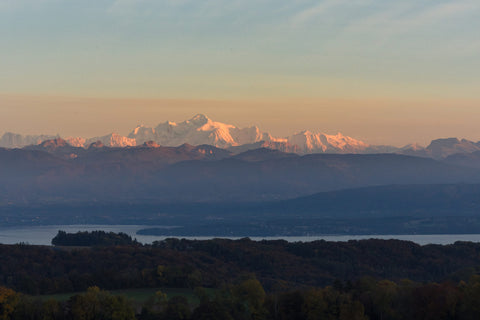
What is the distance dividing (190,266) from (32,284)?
73.3 feet

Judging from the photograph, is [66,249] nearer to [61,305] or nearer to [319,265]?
[319,265]

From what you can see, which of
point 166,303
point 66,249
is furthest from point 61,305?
point 66,249

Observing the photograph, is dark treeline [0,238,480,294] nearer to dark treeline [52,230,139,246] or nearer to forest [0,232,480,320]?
forest [0,232,480,320]

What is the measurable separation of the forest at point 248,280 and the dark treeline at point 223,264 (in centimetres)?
18

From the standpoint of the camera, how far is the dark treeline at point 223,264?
389 ft

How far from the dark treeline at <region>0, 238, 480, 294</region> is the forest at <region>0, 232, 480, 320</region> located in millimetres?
178

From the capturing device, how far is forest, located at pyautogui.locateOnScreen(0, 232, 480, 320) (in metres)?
90.2

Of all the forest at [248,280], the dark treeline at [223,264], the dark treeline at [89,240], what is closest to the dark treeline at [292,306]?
the forest at [248,280]

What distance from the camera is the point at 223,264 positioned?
141 metres

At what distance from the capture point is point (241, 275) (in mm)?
127375

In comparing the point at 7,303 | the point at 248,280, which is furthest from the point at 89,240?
the point at 7,303

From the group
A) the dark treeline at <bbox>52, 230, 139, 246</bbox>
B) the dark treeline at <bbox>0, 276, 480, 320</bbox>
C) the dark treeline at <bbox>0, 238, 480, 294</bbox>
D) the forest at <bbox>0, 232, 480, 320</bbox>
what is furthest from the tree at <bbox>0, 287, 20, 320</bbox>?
the dark treeline at <bbox>52, 230, 139, 246</bbox>

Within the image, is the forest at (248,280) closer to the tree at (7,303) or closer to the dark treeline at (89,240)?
the tree at (7,303)

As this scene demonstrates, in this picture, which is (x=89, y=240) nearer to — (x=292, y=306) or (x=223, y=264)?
(x=223, y=264)
